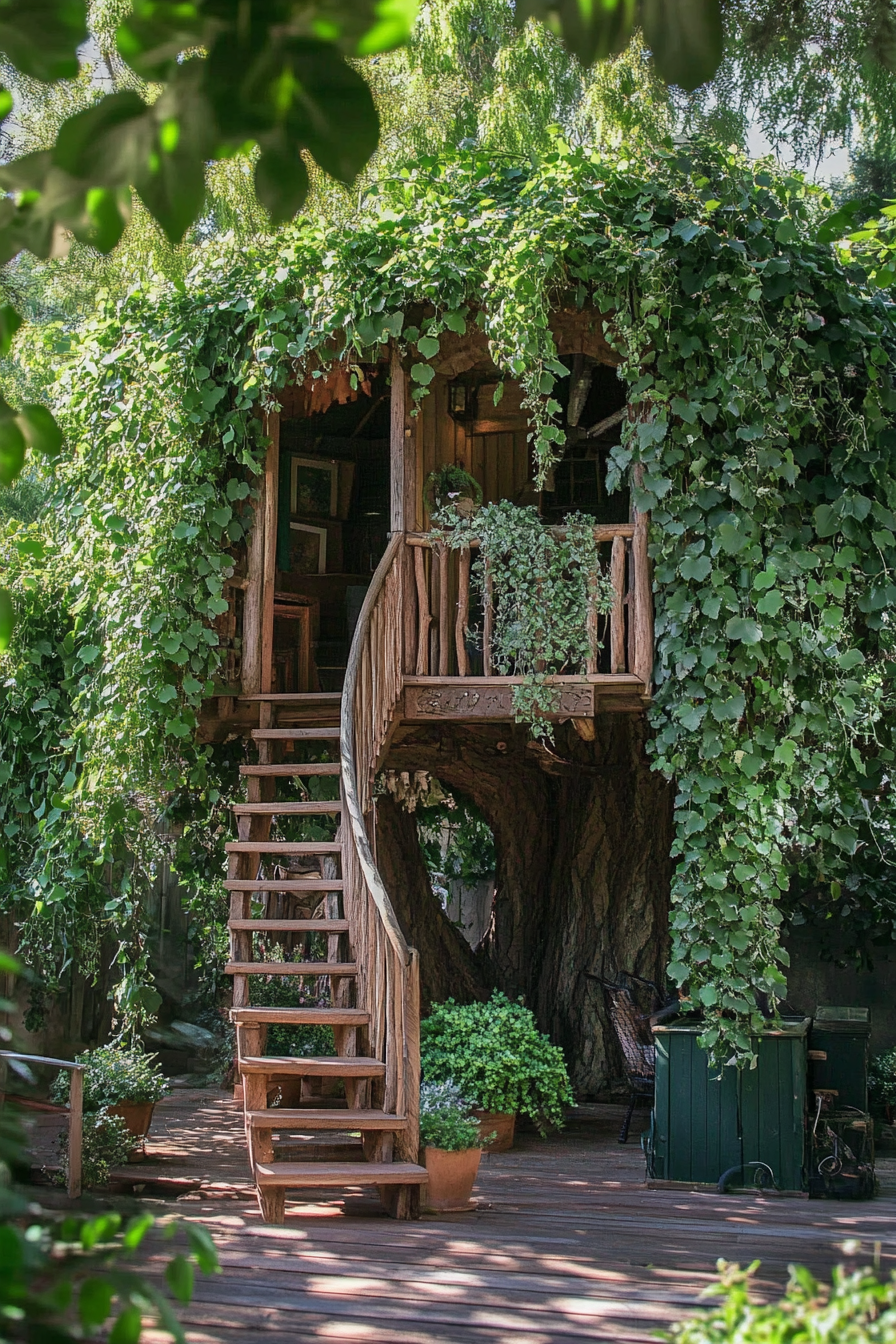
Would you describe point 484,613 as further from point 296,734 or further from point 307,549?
point 307,549

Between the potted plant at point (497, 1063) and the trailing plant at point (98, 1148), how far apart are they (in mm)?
1757

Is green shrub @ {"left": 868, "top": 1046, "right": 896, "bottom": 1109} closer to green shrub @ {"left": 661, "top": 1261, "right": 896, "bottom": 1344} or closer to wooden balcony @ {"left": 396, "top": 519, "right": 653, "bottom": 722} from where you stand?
wooden balcony @ {"left": 396, "top": 519, "right": 653, "bottom": 722}

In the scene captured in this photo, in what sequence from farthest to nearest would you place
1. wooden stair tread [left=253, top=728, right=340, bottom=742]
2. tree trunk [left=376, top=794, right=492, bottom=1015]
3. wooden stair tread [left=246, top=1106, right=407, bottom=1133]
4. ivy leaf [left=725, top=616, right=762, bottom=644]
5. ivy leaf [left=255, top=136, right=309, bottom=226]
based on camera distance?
1. tree trunk [left=376, top=794, right=492, bottom=1015]
2. wooden stair tread [left=253, top=728, right=340, bottom=742]
3. ivy leaf [left=725, top=616, right=762, bottom=644]
4. wooden stair tread [left=246, top=1106, right=407, bottom=1133]
5. ivy leaf [left=255, top=136, right=309, bottom=226]

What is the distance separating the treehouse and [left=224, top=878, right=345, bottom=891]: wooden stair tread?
18mm

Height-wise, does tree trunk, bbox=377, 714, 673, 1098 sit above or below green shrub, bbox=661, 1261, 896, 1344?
above

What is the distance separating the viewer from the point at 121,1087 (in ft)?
23.0

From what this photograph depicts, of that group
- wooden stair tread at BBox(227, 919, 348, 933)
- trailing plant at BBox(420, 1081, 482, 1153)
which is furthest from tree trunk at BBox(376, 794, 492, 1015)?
trailing plant at BBox(420, 1081, 482, 1153)

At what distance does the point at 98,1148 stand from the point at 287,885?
1547 mm

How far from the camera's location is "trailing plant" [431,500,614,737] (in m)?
6.80

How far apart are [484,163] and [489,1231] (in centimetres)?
564

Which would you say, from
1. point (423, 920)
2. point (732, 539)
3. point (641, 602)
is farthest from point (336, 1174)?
point (423, 920)

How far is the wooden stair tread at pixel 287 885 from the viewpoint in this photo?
6398 millimetres

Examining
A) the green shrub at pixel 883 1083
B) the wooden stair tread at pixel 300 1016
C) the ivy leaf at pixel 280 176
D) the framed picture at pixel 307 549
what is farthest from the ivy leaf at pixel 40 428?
the framed picture at pixel 307 549

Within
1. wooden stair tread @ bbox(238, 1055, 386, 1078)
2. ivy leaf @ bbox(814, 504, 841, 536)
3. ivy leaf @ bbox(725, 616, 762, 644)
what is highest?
ivy leaf @ bbox(814, 504, 841, 536)
